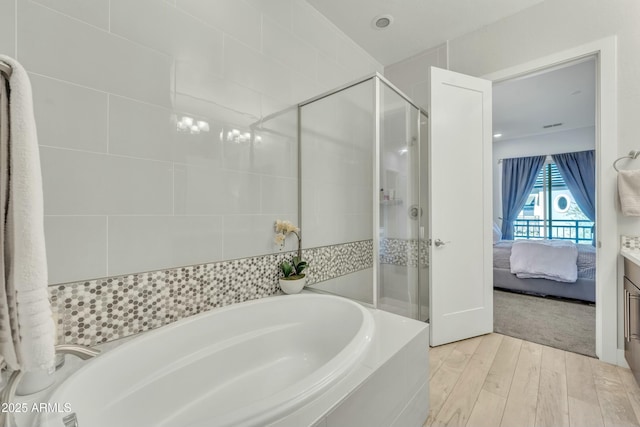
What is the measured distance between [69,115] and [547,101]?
5376 mm

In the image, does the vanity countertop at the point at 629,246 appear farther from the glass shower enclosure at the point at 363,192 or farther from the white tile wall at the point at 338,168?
the white tile wall at the point at 338,168

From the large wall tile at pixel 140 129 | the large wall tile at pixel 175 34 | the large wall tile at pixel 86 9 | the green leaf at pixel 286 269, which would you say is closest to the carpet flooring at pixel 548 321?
the green leaf at pixel 286 269

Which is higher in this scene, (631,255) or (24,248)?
(24,248)

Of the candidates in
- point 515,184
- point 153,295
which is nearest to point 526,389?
point 153,295

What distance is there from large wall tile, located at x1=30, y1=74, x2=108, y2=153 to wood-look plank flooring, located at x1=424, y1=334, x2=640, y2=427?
81.8 inches

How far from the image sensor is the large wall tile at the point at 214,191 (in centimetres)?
136

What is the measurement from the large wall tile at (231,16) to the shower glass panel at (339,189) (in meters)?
0.54

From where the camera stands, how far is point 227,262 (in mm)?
1534

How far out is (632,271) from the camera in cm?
167

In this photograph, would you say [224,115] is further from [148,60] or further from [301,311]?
[301,311]

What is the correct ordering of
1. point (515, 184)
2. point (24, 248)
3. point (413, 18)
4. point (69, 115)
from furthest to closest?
point (515, 184)
point (413, 18)
point (69, 115)
point (24, 248)

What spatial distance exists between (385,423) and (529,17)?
3.02 metres

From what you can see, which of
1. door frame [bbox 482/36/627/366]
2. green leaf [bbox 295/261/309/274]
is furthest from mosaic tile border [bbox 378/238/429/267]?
door frame [bbox 482/36/627/366]

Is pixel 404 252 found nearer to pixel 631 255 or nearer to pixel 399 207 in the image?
pixel 399 207
